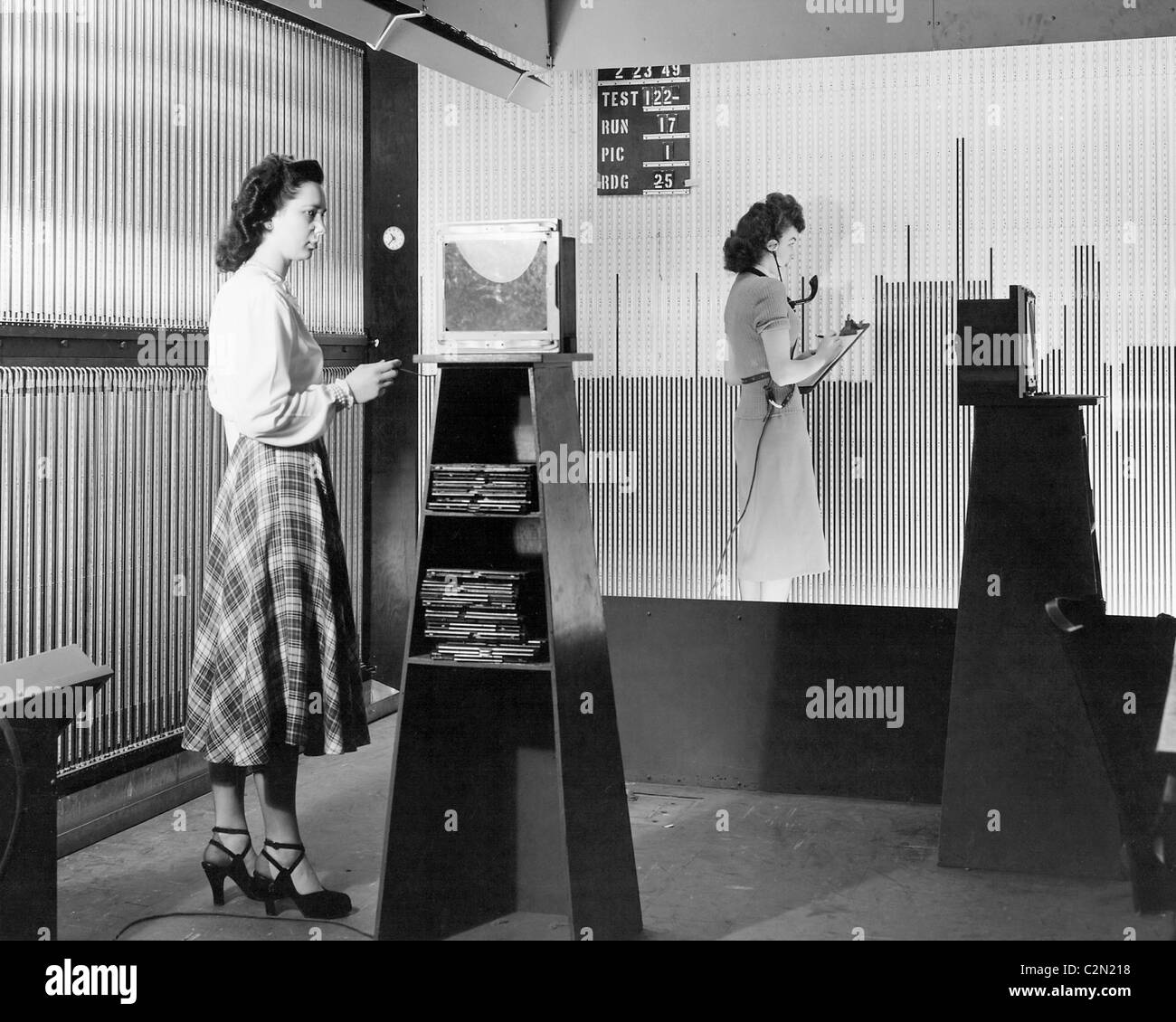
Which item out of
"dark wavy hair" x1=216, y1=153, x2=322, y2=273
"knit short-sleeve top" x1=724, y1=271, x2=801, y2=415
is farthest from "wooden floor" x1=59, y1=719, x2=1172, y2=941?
"dark wavy hair" x1=216, y1=153, x2=322, y2=273

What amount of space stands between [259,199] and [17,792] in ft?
5.98

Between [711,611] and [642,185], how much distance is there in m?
1.77

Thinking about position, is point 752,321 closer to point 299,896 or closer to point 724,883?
point 724,883

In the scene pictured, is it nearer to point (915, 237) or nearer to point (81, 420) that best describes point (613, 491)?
point (915, 237)

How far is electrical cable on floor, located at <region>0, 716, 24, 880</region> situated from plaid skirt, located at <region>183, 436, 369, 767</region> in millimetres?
867

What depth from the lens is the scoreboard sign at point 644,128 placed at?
5926 millimetres

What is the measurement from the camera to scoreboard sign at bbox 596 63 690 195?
593 cm

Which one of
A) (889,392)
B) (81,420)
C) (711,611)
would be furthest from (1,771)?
(889,392)

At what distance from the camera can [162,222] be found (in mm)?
5180

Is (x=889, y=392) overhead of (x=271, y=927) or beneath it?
overhead

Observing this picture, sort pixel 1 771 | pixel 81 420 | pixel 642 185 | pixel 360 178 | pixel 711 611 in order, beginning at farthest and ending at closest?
pixel 360 178
pixel 642 185
pixel 711 611
pixel 81 420
pixel 1 771

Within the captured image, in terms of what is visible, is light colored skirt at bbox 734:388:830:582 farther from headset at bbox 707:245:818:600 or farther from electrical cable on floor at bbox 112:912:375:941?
electrical cable on floor at bbox 112:912:375:941

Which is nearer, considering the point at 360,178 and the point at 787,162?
the point at 787,162

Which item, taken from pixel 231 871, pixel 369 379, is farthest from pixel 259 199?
Answer: pixel 231 871
